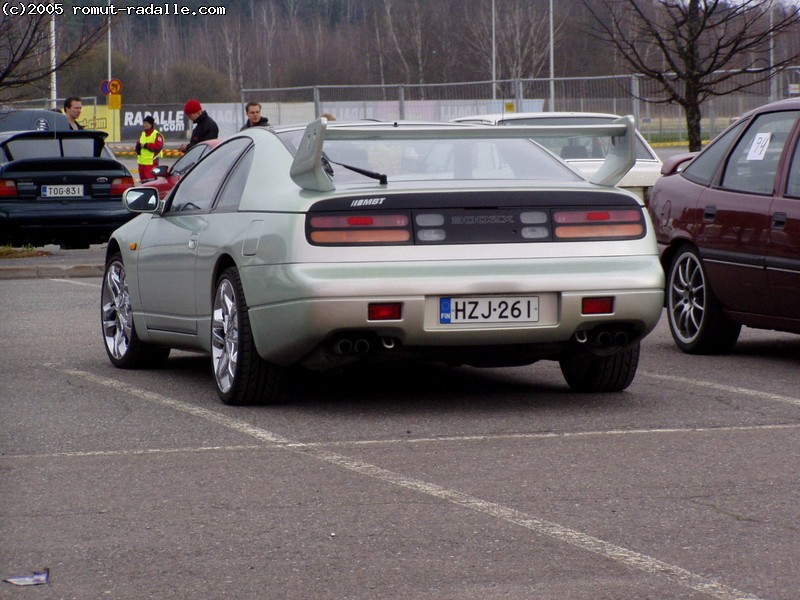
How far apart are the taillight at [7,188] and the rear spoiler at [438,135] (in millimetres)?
10482

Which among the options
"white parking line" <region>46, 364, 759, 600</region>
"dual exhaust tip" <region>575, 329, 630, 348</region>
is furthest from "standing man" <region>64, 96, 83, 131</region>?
"dual exhaust tip" <region>575, 329, 630, 348</region>

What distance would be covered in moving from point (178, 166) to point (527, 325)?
29.0ft

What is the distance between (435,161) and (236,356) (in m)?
1.27

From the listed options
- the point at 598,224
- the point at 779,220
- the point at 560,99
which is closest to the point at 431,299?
the point at 598,224

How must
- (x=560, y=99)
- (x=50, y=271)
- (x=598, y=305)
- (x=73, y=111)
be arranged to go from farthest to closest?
1. (x=560, y=99)
2. (x=73, y=111)
3. (x=50, y=271)
4. (x=598, y=305)

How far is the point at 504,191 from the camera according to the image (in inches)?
257

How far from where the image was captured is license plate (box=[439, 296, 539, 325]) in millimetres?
6359

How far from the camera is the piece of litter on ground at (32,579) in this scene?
12.9 ft

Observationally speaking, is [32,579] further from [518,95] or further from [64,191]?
[518,95]

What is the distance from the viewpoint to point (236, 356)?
6.81m

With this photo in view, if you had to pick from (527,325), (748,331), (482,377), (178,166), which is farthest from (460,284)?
(178,166)

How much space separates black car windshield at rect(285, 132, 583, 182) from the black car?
34.8 ft

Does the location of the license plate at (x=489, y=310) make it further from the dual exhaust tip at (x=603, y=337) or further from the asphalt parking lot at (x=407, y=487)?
the asphalt parking lot at (x=407, y=487)

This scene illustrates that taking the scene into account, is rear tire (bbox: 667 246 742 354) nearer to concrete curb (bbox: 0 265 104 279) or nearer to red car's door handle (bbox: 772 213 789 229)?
red car's door handle (bbox: 772 213 789 229)
